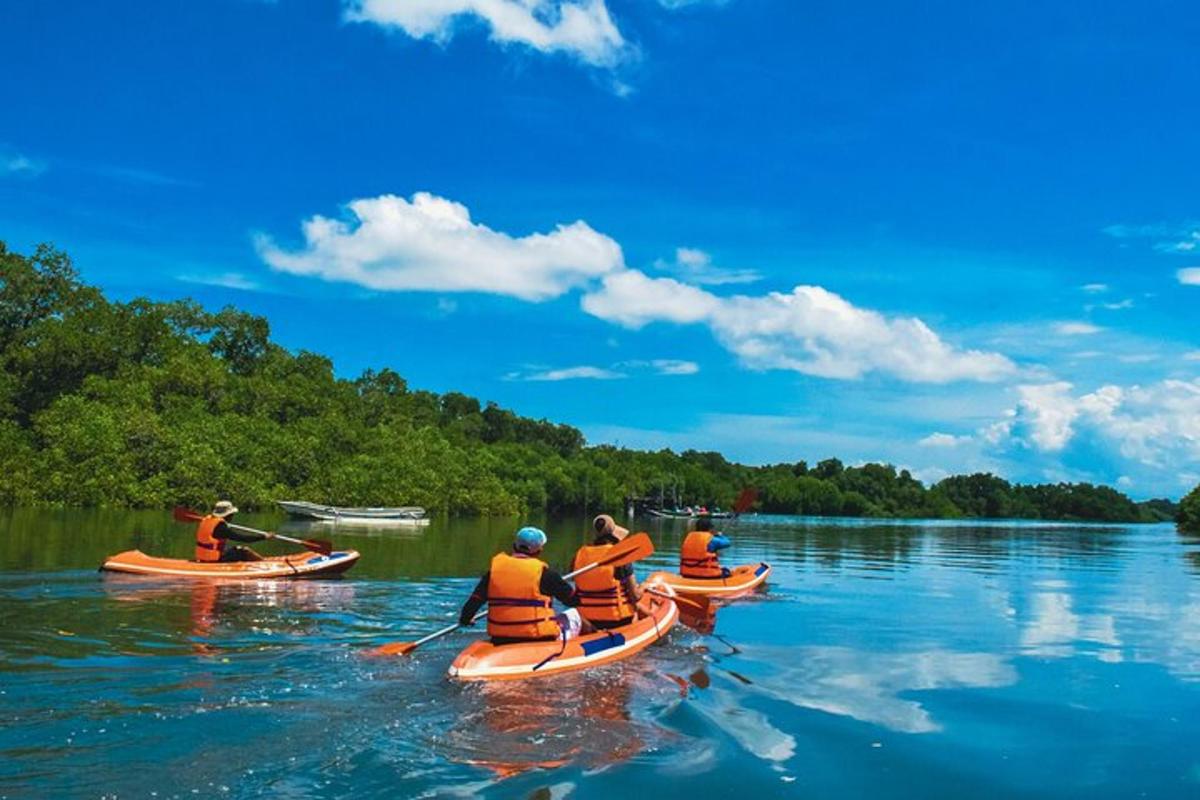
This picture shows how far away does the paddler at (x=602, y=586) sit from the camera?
12859mm

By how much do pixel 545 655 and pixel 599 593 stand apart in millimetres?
2525

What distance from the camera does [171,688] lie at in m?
9.74

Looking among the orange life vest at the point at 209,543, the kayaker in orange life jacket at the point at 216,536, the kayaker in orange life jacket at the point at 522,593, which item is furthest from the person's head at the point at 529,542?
the orange life vest at the point at 209,543

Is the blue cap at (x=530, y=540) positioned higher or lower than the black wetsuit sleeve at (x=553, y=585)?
higher

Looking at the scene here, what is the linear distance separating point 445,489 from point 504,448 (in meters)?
33.2

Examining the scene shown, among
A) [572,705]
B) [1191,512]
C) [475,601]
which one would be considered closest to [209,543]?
[475,601]

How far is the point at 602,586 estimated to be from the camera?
13.0 metres

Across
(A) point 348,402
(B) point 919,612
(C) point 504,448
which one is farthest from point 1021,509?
(B) point 919,612

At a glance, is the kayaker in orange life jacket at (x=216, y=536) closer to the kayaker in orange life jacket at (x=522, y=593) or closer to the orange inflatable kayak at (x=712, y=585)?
the orange inflatable kayak at (x=712, y=585)

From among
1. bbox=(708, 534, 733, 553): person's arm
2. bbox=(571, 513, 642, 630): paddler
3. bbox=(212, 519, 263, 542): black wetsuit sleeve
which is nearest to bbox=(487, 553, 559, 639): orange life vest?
bbox=(571, 513, 642, 630): paddler

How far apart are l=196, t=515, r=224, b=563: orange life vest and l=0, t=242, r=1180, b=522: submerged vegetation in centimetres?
3899

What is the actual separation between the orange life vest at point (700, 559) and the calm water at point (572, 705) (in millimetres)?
1345

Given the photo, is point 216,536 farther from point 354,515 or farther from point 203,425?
point 203,425

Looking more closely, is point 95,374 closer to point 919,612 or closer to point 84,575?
point 84,575
